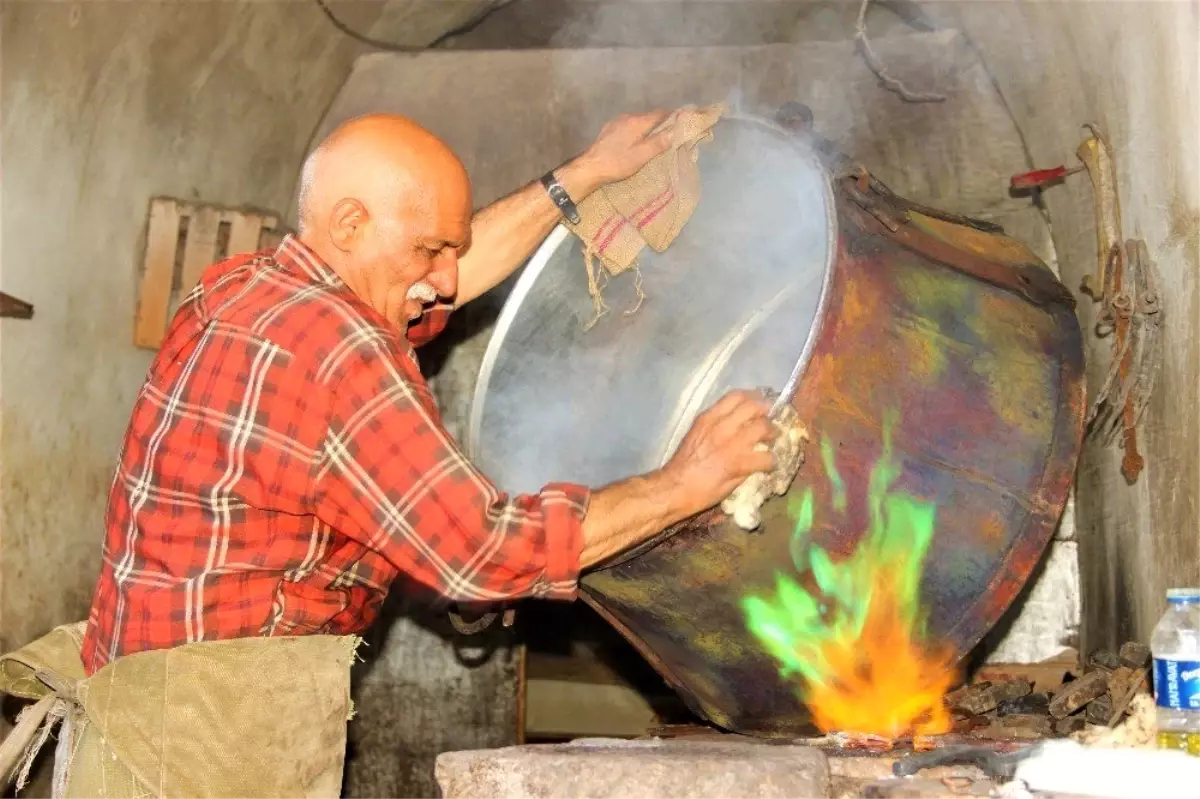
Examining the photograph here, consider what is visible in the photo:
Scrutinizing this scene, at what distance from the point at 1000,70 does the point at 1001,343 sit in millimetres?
1544

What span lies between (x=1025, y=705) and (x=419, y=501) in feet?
5.53

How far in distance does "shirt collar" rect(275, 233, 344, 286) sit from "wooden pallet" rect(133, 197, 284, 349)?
155 centimetres

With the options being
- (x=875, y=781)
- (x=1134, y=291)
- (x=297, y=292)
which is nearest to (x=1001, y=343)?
(x=1134, y=291)

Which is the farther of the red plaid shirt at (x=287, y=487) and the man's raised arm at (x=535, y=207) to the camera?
the man's raised arm at (x=535, y=207)

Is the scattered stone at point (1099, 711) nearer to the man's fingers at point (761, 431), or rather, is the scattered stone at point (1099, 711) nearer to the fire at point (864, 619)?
the fire at point (864, 619)

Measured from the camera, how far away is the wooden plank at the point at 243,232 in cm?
397

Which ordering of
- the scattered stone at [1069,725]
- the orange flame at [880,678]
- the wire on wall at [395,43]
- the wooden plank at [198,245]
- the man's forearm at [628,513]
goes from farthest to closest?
the wire on wall at [395,43], the wooden plank at [198,245], the scattered stone at [1069,725], the orange flame at [880,678], the man's forearm at [628,513]

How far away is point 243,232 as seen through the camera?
402cm

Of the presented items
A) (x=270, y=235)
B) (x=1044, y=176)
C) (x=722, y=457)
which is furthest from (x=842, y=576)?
(x=270, y=235)

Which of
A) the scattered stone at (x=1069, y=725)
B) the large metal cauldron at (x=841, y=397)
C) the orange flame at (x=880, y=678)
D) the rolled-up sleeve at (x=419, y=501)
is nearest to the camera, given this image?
the rolled-up sleeve at (x=419, y=501)

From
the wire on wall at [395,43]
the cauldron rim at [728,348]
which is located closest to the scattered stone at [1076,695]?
the cauldron rim at [728,348]

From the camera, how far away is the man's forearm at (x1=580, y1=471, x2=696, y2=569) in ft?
6.91

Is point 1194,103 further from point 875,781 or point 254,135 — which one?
point 254,135

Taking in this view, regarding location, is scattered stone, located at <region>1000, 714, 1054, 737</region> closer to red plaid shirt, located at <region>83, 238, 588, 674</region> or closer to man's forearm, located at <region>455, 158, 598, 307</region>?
red plaid shirt, located at <region>83, 238, 588, 674</region>
